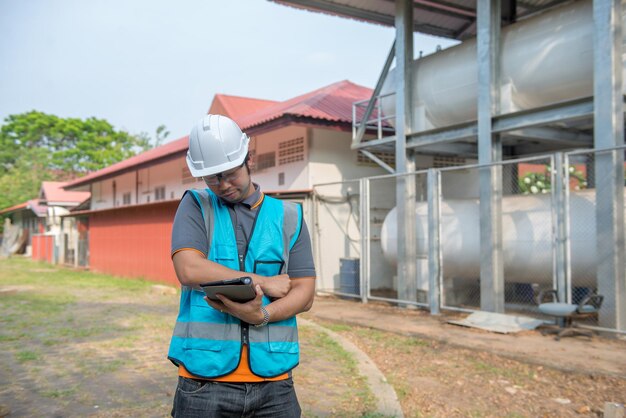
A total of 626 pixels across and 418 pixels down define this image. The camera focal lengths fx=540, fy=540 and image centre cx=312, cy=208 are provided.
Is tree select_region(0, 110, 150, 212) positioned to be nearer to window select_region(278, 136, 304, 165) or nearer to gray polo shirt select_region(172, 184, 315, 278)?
window select_region(278, 136, 304, 165)

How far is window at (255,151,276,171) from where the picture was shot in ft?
50.4

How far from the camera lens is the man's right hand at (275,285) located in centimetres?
198

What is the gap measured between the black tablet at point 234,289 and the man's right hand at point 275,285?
0.15 meters

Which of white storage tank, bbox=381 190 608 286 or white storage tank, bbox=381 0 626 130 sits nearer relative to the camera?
white storage tank, bbox=381 0 626 130

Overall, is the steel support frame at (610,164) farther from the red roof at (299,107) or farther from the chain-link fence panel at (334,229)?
→ the red roof at (299,107)

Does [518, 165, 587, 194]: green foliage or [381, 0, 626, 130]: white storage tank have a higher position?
[381, 0, 626, 130]: white storage tank

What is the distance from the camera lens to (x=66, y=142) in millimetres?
56375

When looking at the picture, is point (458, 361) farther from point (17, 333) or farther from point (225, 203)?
point (17, 333)

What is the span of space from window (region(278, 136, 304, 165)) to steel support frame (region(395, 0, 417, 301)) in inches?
129

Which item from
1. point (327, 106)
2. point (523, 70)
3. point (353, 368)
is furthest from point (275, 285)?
point (327, 106)

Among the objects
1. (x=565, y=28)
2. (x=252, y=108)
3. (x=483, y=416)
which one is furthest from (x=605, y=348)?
(x=252, y=108)

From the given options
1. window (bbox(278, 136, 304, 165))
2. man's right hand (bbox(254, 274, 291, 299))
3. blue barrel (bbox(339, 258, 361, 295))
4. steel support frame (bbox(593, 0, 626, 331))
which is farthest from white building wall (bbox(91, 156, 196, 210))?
man's right hand (bbox(254, 274, 291, 299))

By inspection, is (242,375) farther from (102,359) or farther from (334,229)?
(334,229)

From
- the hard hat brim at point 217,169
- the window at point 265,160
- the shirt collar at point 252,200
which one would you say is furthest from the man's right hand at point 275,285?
the window at point 265,160
